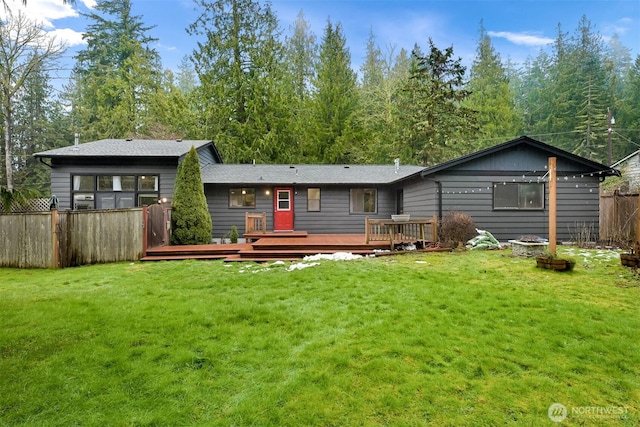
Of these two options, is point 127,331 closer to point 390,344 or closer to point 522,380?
point 390,344

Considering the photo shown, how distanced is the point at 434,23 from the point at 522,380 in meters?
23.1

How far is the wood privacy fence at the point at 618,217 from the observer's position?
30.2 ft

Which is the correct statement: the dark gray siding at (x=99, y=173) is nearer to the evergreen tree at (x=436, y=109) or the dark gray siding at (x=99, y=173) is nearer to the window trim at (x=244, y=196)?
the window trim at (x=244, y=196)

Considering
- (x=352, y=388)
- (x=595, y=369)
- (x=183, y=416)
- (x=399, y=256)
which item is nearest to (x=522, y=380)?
(x=595, y=369)

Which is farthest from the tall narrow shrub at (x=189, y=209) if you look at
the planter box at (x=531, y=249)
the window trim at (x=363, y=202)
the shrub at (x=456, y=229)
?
the planter box at (x=531, y=249)

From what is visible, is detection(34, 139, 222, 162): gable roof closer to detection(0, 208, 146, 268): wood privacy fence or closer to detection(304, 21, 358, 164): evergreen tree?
detection(0, 208, 146, 268): wood privacy fence

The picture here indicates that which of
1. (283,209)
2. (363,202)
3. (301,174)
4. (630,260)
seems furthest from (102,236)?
(630,260)

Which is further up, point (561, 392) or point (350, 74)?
point (350, 74)

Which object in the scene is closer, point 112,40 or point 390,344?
point 390,344

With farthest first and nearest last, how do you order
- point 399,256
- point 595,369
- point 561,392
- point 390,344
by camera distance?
point 399,256 → point 390,344 → point 595,369 → point 561,392

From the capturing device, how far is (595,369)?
2.69 metres

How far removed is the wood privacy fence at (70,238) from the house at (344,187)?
3.88 metres

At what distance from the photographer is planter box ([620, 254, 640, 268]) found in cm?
593

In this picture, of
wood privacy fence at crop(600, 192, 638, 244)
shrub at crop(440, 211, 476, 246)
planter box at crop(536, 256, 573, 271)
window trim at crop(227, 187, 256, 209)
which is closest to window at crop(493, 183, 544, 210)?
shrub at crop(440, 211, 476, 246)
